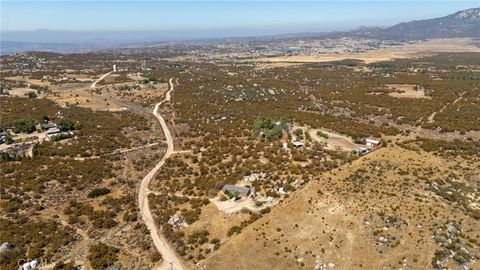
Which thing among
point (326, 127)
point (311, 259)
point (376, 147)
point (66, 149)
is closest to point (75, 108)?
point (66, 149)

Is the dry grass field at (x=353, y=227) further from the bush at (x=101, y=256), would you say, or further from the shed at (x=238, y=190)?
the bush at (x=101, y=256)

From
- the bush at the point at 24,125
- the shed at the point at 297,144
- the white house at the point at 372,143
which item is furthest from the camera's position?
the bush at the point at 24,125

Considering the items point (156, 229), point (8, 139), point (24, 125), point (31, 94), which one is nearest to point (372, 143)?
point (156, 229)

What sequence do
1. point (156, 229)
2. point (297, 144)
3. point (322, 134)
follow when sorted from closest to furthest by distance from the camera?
point (156, 229) < point (297, 144) < point (322, 134)

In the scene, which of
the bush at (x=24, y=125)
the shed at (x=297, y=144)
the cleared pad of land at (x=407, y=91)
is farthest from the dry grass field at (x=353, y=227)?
the cleared pad of land at (x=407, y=91)

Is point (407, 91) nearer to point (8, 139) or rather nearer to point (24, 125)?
point (24, 125)

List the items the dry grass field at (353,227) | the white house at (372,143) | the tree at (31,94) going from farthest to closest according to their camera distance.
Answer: the tree at (31,94) → the white house at (372,143) → the dry grass field at (353,227)

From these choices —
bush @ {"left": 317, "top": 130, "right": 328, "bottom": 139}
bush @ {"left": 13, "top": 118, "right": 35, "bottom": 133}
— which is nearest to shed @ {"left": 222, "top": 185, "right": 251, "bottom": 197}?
bush @ {"left": 317, "top": 130, "right": 328, "bottom": 139}

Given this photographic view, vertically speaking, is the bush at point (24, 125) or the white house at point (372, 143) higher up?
the bush at point (24, 125)

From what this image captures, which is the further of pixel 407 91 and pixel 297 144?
pixel 407 91

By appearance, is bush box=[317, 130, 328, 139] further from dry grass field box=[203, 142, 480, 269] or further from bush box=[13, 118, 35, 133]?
bush box=[13, 118, 35, 133]

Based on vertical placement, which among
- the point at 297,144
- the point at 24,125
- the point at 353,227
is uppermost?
the point at 24,125
